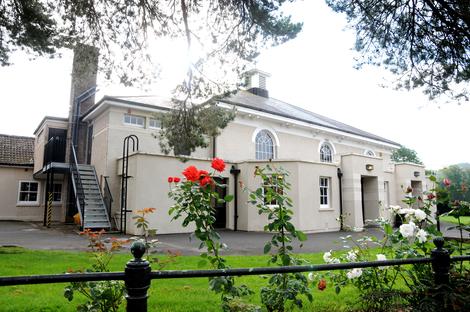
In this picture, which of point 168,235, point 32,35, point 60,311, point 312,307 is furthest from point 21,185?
point 312,307

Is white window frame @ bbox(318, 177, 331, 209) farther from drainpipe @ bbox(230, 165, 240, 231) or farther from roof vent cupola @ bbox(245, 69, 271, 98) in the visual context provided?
roof vent cupola @ bbox(245, 69, 271, 98)

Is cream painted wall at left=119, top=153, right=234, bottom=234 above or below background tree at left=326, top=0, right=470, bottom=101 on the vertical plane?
below

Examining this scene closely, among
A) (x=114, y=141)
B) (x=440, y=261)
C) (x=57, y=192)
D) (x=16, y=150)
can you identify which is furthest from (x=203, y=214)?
(x=16, y=150)

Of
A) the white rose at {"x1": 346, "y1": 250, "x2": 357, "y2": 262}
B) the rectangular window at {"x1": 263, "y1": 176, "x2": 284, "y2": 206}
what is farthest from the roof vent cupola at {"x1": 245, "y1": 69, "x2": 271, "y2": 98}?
the rectangular window at {"x1": 263, "y1": 176, "x2": 284, "y2": 206}

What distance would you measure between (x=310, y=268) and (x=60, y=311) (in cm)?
342

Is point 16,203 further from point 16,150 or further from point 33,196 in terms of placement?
point 16,150

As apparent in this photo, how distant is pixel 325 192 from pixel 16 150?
22.3 meters

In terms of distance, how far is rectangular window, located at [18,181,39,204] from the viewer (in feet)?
72.8

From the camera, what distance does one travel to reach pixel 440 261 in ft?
9.56

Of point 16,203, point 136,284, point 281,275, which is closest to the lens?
point 136,284

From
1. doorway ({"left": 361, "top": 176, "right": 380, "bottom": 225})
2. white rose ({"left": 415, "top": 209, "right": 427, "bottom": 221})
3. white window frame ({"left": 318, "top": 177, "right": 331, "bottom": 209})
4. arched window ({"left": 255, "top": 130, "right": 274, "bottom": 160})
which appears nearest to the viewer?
white rose ({"left": 415, "top": 209, "right": 427, "bottom": 221})

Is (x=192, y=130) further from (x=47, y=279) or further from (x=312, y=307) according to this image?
(x=47, y=279)

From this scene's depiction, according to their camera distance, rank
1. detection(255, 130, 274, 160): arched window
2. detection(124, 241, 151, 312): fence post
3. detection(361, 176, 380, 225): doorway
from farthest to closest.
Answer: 1. detection(361, 176, 380, 225): doorway
2. detection(255, 130, 274, 160): arched window
3. detection(124, 241, 151, 312): fence post

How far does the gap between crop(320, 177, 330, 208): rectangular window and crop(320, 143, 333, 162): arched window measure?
17.8 ft
